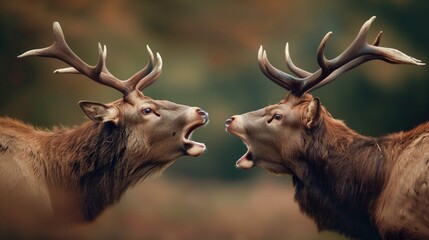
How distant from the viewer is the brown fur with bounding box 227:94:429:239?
563 centimetres

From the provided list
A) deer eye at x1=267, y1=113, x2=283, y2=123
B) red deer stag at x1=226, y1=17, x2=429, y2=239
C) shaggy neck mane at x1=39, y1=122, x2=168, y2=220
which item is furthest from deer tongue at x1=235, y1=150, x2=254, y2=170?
shaggy neck mane at x1=39, y1=122, x2=168, y2=220

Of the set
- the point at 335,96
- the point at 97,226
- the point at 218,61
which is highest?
the point at 218,61

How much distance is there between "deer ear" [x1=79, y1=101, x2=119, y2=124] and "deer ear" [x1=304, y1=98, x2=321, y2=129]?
4.63 ft

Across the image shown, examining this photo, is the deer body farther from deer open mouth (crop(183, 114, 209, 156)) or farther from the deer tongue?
deer open mouth (crop(183, 114, 209, 156))

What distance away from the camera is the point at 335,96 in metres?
7.02

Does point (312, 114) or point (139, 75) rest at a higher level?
point (139, 75)

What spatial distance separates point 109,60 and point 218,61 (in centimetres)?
96

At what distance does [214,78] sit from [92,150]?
154 cm

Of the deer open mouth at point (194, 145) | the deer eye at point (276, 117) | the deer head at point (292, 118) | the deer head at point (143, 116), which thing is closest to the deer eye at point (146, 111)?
the deer head at point (143, 116)

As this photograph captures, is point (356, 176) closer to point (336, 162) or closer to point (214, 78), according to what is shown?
point (336, 162)

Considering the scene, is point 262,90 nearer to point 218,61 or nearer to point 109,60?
point 218,61

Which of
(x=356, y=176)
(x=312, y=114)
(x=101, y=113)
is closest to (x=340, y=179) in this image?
(x=356, y=176)

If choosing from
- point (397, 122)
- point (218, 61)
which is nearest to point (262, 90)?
point (218, 61)

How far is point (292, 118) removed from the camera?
19.6ft
